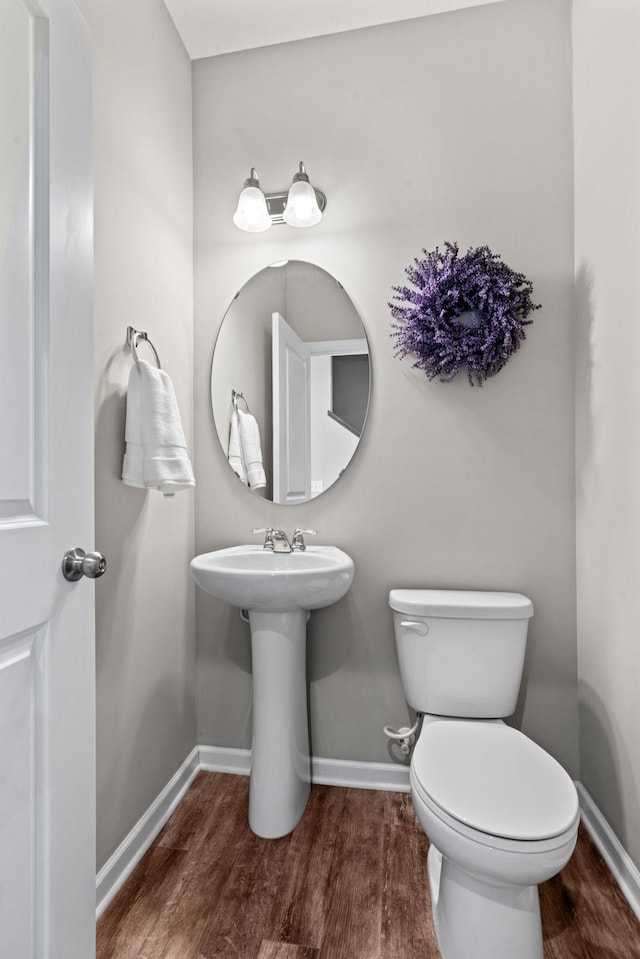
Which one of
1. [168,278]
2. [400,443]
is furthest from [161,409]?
[400,443]

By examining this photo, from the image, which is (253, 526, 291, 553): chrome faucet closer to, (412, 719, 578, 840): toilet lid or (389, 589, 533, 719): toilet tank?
(389, 589, 533, 719): toilet tank

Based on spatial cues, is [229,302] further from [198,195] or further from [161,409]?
[161,409]

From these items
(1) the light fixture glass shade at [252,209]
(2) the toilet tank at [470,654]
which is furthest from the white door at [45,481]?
(2) the toilet tank at [470,654]

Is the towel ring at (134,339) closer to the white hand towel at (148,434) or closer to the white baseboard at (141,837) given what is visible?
the white hand towel at (148,434)

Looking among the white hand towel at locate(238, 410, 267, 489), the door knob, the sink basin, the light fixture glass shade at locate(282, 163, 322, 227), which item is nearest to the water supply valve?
the sink basin

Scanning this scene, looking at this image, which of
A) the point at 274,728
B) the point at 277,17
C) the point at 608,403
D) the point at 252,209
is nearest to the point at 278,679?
the point at 274,728

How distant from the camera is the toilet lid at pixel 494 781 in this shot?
1.03 m

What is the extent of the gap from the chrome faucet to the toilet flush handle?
45 cm

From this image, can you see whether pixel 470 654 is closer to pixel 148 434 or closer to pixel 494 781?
pixel 494 781

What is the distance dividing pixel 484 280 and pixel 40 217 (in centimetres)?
124

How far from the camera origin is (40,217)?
2.74ft

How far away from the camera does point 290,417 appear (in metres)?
1.86

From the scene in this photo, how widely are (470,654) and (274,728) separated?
629 mm

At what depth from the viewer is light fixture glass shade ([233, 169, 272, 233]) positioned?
5.84 feet
